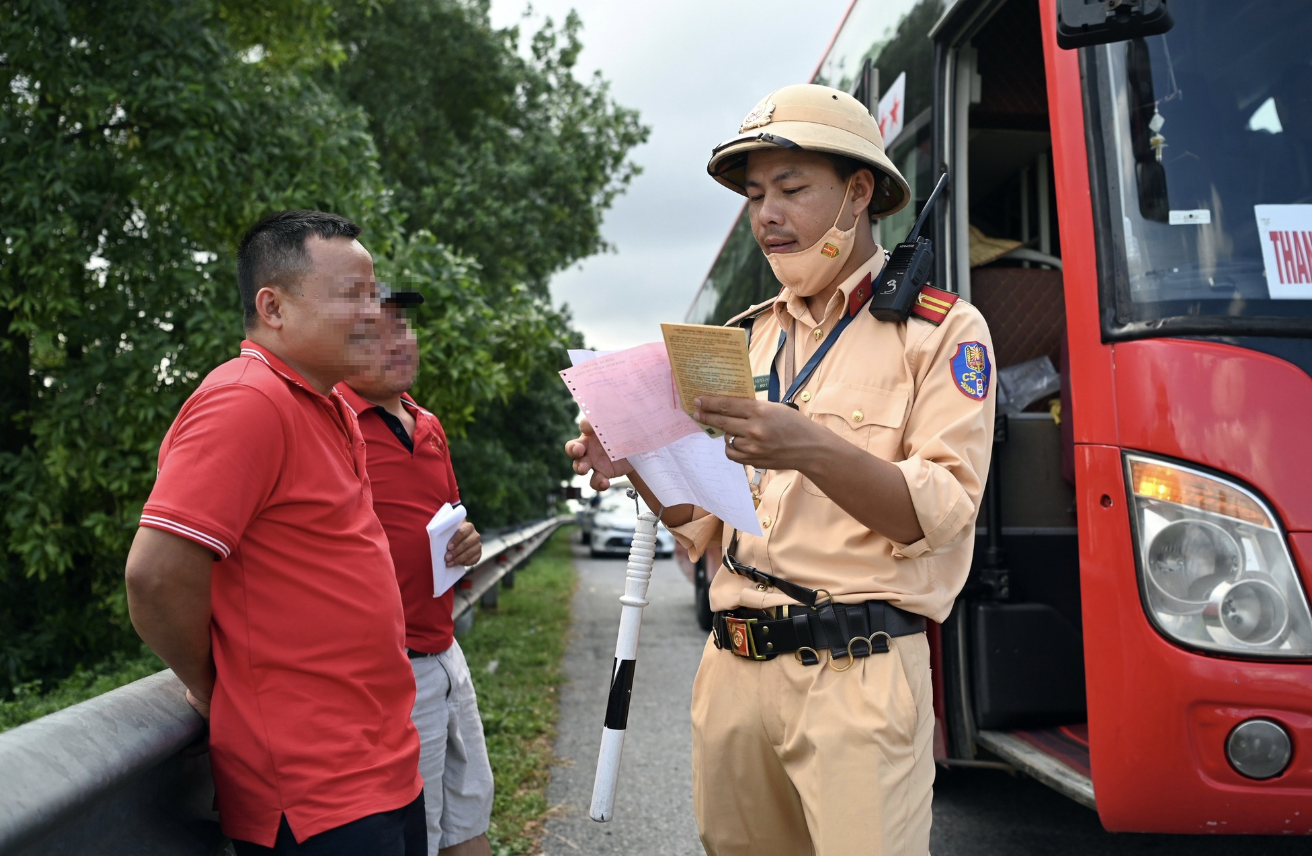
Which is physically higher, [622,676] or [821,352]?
[821,352]

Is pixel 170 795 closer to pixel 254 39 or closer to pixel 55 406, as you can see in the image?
pixel 55 406

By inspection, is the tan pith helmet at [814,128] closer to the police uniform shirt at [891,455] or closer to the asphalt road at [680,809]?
the police uniform shirt at [891,455]

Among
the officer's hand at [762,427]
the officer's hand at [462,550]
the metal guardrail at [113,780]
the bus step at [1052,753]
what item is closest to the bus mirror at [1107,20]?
the officer's hand at [762,427]

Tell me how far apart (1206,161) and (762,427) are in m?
1.81

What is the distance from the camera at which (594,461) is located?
232 cm

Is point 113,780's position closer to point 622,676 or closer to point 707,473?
point 622,676

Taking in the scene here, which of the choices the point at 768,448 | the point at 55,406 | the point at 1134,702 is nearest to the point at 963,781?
the point at 1134,702

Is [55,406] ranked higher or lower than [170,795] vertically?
higher

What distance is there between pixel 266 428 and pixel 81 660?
736 cm

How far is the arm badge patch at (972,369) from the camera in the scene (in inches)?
81.0

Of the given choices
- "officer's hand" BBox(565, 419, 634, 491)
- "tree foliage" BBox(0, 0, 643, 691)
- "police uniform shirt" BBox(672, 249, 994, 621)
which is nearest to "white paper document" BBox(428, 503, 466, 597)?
"officer's hand" BBox(565, 419, 634, 491)

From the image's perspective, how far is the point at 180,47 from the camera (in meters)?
7.07

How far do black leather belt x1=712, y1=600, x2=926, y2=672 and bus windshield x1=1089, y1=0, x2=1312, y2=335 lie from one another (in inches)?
47.4

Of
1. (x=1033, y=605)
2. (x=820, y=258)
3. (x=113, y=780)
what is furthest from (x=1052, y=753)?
(x=113, y=780)
